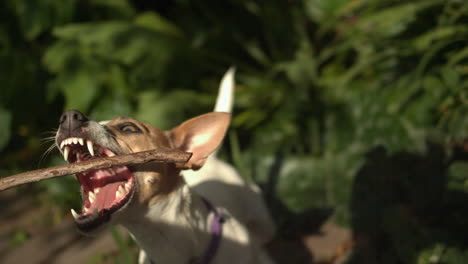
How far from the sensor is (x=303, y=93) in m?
2.98

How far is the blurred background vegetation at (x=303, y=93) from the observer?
2.50 meters

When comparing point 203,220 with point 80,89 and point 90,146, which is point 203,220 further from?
point 80,89

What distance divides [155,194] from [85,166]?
34 cm

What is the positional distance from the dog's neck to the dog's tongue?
0.28 ft

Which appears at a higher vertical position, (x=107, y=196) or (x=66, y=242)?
(x=107, y=196)

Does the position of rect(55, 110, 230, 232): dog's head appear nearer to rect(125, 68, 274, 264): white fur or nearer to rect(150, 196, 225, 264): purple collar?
rect(125, 68, 274, 264): white fur

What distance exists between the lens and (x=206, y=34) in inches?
140

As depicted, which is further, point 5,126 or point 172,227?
point 5,126

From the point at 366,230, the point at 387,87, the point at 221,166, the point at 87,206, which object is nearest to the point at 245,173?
the point at 221,166

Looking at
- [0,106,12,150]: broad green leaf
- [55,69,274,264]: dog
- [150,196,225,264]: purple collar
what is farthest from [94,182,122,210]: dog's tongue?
[0,106,12,150]: broad green leaf

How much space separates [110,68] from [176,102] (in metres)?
0.66

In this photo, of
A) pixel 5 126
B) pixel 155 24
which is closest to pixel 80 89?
pixel 5 126

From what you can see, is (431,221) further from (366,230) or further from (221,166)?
(221,166)

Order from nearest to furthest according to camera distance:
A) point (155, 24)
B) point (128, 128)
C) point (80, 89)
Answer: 1. point (128, 128)
2. point (80, 89)
3. point (155, 24)
